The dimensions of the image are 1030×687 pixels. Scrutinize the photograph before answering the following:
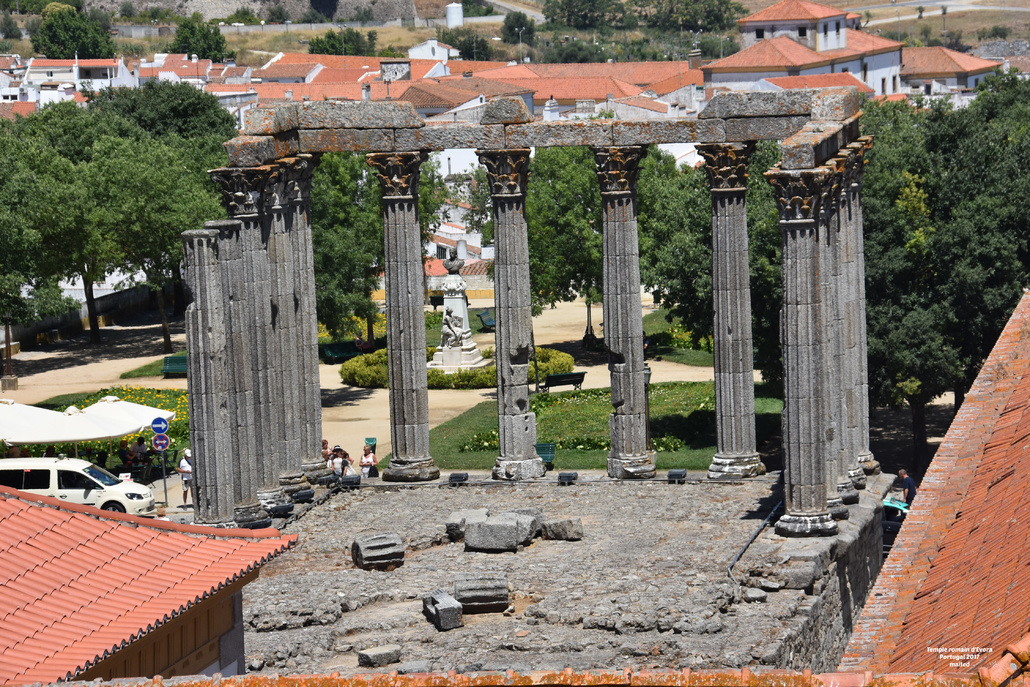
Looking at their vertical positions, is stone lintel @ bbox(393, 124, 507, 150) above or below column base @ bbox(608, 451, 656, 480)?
above

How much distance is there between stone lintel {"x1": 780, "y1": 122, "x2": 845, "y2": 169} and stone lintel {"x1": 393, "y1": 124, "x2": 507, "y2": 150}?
6494mm

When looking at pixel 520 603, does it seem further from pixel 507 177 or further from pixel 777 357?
pixel 777 357

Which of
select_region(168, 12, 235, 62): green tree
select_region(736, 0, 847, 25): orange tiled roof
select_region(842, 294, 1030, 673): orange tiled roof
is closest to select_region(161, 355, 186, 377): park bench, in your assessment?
select_region(842, 294, 1030, 673): orange tiled roof

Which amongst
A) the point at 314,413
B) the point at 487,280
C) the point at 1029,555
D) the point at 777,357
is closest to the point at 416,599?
the point at 314,413

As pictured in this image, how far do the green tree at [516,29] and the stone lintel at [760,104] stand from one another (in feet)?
502

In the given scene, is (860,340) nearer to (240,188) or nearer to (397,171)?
(397,171)

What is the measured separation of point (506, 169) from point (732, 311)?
16.4ft

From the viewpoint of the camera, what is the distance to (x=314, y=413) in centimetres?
3061

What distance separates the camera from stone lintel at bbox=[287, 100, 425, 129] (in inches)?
1164

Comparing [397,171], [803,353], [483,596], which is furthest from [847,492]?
[397,171]

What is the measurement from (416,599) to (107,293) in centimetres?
5034

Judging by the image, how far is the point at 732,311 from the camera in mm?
29672

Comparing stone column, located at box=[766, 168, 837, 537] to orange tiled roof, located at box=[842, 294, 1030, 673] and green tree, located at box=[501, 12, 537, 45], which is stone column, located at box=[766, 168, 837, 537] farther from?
green tree, located at box=[501, 12, 537, 45]

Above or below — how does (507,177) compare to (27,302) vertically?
above
